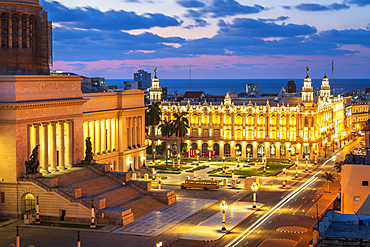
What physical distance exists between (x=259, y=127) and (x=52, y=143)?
7348 centimetres

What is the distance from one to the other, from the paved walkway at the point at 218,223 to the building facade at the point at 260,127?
6177cm

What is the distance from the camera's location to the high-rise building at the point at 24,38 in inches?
3278

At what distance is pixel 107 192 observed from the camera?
7450 centimetres

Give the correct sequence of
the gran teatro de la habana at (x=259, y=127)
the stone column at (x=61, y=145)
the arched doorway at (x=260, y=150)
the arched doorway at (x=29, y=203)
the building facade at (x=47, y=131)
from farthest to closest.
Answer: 1. the arched doorway at (x=260, y=150)
2. the gran teatro de la habana at (x=259, y=127)
3. the stone column at (x=61, y=145)
4. the arched doorway at (x=29, y=203)
5. the building facade at (x=47, y=131)

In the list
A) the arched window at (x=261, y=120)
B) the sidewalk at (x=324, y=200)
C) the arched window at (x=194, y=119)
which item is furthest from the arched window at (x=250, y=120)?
the sidewalk at (x=324, y=200)

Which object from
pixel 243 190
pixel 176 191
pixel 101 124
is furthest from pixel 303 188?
pixel 101 124

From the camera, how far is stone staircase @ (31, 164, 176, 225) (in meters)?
67.2

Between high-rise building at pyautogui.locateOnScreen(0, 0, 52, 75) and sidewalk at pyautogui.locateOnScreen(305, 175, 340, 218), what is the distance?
4614 centimetres

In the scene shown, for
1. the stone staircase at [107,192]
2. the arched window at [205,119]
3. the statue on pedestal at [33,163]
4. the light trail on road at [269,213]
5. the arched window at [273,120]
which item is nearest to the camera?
the light trail on road at [269,213]

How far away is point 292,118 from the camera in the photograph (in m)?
140

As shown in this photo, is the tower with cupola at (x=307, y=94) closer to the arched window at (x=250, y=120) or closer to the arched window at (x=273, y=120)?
the arched window at (x=273, y=120)

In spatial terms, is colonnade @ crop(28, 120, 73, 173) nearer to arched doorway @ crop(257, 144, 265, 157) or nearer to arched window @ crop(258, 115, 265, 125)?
arched doorway @ crop(257, 144, 265, 157)

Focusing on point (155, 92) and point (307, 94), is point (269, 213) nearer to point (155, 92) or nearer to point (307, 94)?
point (307, 94)

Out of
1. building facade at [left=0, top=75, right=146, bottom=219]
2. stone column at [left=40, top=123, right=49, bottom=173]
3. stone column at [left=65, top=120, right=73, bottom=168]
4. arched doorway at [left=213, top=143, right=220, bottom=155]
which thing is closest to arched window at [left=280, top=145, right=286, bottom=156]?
arched doorway at [left=213, top=143, right=220, bottom=155]
